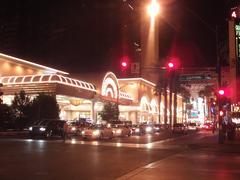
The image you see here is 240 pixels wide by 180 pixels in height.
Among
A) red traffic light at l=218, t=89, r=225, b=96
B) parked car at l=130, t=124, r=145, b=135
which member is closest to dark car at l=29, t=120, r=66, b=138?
red traffic light at l=218, t=89, r=225, b=96

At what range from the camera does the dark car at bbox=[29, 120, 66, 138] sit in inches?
1689

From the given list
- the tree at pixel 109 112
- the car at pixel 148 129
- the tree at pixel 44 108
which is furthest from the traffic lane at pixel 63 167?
the tree at pixel 109 112

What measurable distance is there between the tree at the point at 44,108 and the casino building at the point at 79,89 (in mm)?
9545

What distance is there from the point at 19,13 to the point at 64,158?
299 ft

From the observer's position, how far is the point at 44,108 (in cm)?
5603

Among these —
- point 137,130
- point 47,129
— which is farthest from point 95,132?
point 137,130

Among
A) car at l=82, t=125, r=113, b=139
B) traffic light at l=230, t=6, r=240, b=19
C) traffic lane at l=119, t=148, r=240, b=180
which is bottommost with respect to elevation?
traffic lane at l=119, t=148, r=240, b=180

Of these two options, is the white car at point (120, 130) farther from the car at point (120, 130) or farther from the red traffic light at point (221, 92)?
the red traffic light at point (221, 92)

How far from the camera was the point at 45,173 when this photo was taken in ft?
51.3

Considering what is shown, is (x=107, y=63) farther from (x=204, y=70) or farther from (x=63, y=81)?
(x=204, y=70)

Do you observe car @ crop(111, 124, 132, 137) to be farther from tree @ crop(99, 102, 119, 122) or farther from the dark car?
tree @ crop(99, 102, 119, 122)

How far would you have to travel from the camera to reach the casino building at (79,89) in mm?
68500

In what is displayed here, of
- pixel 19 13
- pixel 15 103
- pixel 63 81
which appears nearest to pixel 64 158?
pixel 15 103

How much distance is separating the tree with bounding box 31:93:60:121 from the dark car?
11.6 m
